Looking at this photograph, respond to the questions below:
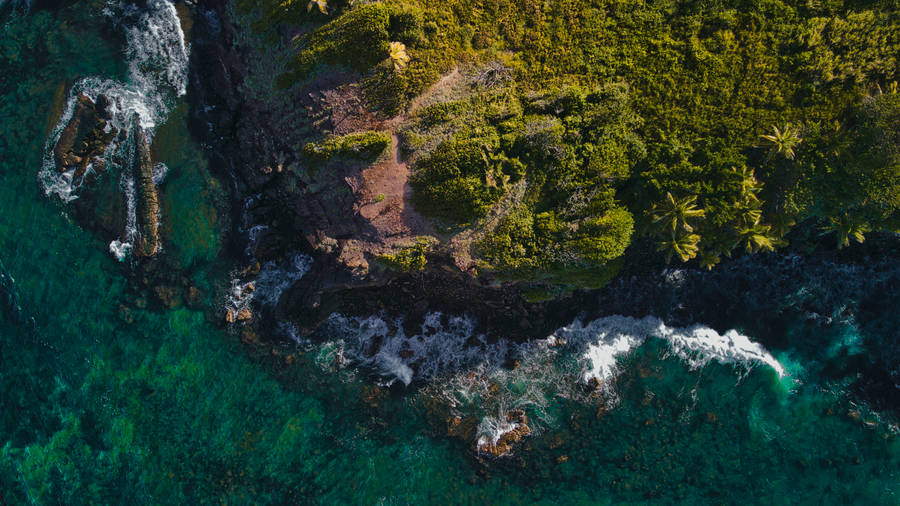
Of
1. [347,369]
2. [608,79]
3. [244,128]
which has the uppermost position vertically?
[608,79]

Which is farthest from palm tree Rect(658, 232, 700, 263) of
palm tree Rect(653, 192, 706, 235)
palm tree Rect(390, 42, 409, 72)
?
palm tree Rect(390, 42, 409, 72)

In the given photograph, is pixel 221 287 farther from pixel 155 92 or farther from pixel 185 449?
pixel 155 92

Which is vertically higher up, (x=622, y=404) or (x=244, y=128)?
(x=244, y=128)

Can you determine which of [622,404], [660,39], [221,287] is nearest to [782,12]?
[660,39]

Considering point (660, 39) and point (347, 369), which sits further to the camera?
point (347, 369)

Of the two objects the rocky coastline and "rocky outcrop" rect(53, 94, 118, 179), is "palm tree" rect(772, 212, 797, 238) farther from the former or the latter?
"rocky outcrop" rect(53, 94, 118, 179)

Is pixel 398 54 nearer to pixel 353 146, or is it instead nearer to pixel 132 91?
pixel 353 146

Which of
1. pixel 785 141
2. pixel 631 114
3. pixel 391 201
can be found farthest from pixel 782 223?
pixel 391 201
